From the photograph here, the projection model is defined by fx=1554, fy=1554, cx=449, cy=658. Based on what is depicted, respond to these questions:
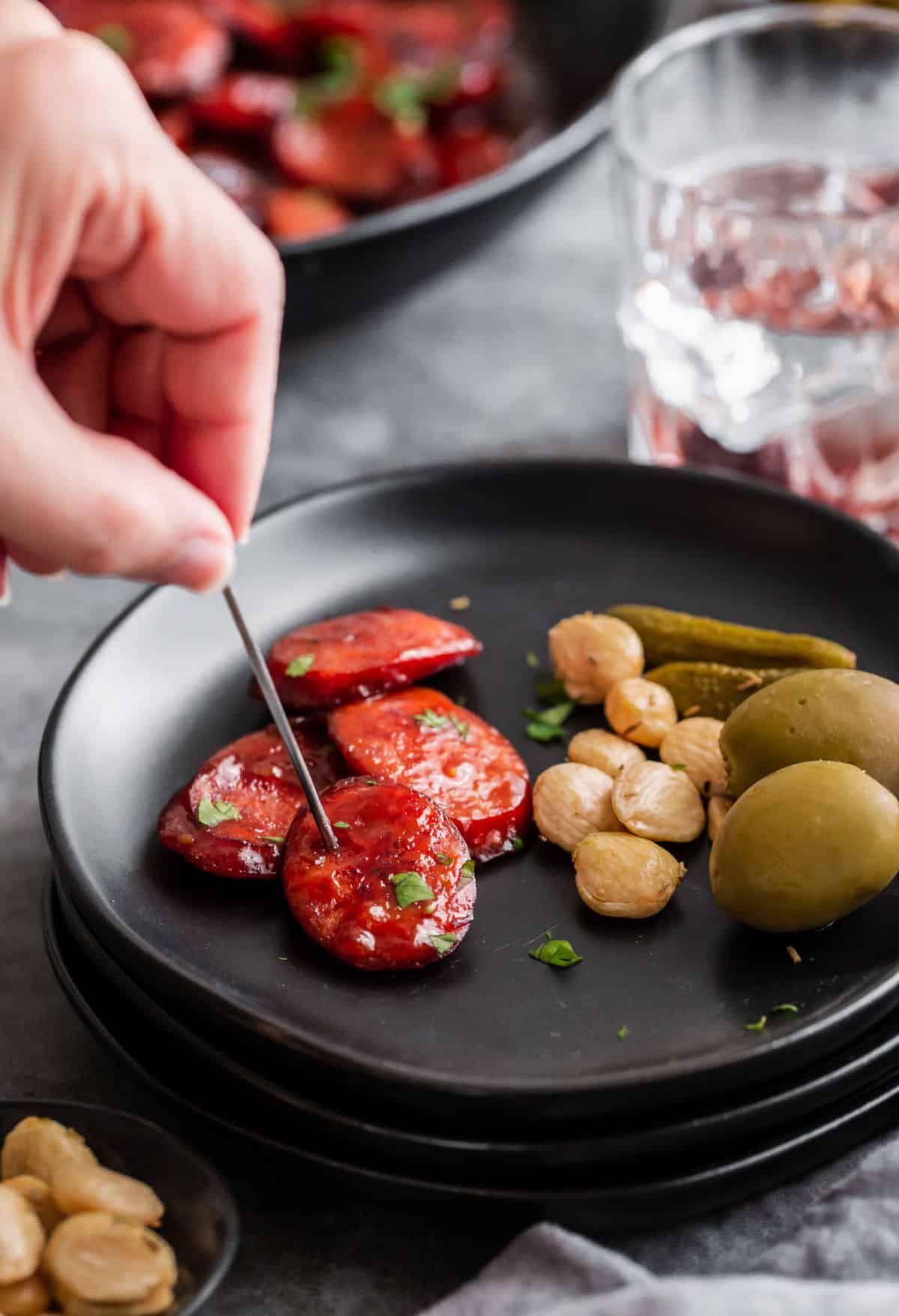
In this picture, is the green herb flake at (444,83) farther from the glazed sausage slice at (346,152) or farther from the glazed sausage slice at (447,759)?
the glazed sausage slice at (447,759)

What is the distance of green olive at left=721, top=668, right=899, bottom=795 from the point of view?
131 centimetres

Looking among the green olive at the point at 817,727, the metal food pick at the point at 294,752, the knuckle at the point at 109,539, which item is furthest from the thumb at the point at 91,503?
the green olive at the point at 817,727

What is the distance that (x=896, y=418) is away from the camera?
1983 millimetres

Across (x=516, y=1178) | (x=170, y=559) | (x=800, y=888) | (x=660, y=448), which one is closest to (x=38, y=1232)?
(x=516, y=1178)

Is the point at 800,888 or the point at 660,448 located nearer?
the point at 800,888

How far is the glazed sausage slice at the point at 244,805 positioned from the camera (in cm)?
133

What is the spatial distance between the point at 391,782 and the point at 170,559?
355mm

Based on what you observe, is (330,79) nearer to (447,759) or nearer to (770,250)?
(770,250)

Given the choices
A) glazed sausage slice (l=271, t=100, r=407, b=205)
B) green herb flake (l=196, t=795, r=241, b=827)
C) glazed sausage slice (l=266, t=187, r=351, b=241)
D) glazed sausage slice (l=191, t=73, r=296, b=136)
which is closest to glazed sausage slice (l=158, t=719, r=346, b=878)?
green herb flake (l=196, t=795, r=241, b=827)

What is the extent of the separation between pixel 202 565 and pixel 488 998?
1.35 feet

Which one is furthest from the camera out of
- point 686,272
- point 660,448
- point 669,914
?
point 660,448

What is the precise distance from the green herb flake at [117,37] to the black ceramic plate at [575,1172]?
1.84 meters

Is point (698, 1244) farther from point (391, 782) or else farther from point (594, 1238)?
point (391, 782)

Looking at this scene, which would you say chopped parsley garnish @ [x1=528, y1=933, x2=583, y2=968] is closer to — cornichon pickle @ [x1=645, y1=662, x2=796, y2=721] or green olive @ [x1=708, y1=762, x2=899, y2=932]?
green olive @ [x1=708, y1=762, x2=899, y2=932]
